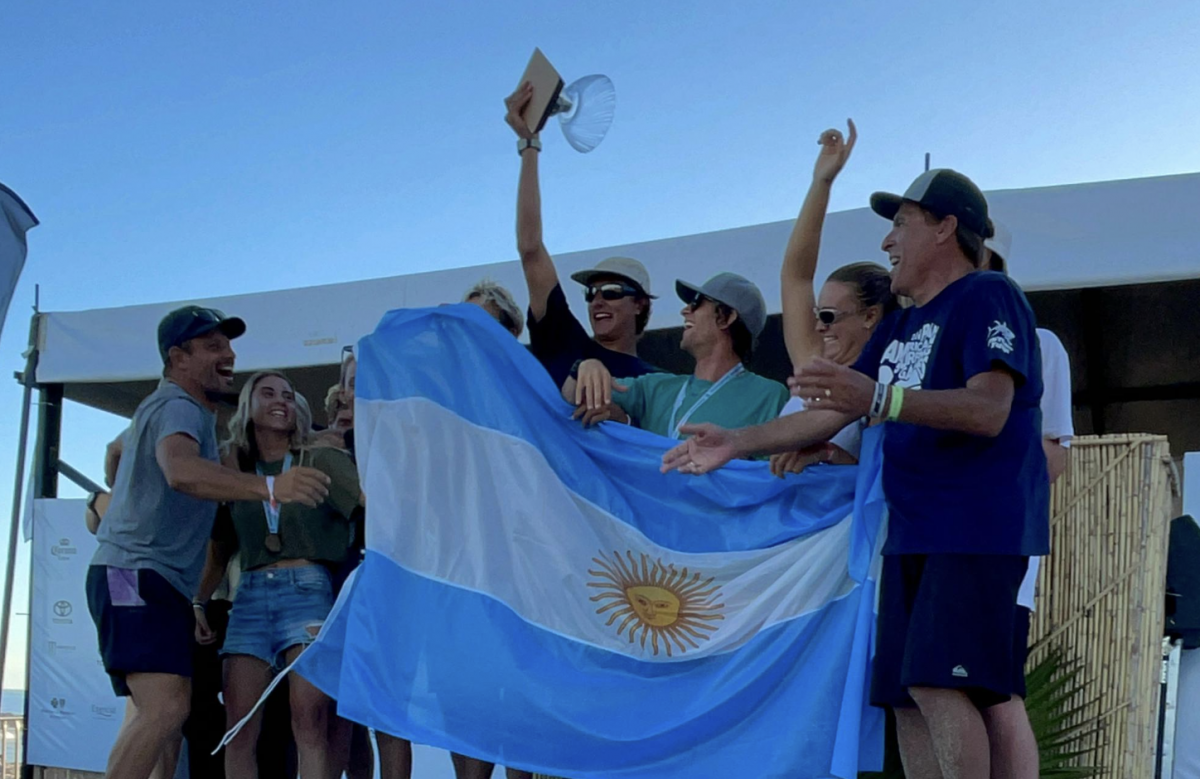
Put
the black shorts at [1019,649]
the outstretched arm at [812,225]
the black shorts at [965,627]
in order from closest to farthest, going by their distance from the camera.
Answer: the black shorts at [965,627] < the black shorts at [1019,649] < the outstretched arm at [812,225]

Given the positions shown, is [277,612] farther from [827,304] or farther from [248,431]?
[827,304]

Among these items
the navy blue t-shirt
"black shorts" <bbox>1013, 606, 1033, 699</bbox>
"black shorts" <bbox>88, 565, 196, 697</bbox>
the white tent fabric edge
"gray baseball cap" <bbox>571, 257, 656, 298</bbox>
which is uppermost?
the white tent fabric edge

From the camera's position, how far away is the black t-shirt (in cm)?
363

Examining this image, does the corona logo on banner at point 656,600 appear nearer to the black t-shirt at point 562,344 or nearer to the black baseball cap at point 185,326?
the black t-shirt at point 562,344

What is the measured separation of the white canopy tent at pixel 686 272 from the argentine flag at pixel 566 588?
2.16 m

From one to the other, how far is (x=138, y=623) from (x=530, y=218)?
1.61 m

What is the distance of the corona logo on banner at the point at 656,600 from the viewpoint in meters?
2.99

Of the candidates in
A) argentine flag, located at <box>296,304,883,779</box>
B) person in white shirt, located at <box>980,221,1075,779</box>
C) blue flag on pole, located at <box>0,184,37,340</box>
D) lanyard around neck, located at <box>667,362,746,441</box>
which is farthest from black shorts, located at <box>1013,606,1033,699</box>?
blue flag on pole, located at <box>0,184,37,340</box>

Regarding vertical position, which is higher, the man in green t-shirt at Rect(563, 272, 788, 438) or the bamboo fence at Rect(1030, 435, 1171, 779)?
the man in green t-shirt at Rect(563, 272, 788, 438)

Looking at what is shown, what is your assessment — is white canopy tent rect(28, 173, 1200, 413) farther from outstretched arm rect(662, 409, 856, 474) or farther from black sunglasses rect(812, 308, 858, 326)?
outstretched arm rect(662, 409, 856, 474)

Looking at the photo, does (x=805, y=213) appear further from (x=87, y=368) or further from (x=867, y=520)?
(x=87, y=368)

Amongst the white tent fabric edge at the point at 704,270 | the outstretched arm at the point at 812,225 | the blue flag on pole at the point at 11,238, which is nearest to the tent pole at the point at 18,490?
the white tent fabric edge at the point at 704,270

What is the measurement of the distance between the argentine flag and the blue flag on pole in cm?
89

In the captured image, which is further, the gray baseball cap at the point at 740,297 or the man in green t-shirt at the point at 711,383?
the gray baseball cap at the point at 740,297
